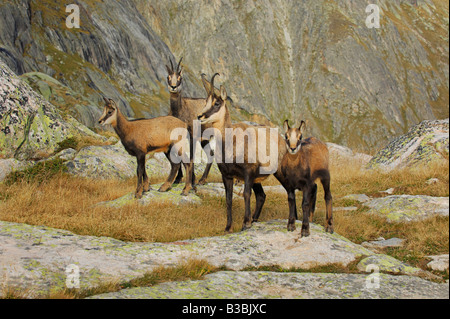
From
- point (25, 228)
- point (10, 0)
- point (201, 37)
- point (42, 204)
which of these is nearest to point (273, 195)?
point (42, 204)

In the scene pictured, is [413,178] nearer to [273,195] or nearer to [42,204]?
[273,195]

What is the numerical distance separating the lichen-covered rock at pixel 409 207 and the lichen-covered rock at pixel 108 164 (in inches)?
334

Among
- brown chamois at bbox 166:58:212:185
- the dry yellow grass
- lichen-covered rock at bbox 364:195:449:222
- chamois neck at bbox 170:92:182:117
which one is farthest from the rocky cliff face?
lichen-covered rock at bbox 364:195:449:222

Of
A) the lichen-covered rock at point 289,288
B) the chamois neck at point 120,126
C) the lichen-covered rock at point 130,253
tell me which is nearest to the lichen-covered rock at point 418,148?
the lichen-covered rock at point 130,253

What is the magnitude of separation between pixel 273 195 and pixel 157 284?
8.70 m

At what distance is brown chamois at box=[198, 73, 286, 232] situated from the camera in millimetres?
8820

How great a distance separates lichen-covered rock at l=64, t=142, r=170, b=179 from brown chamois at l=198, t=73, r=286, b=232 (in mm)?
7016

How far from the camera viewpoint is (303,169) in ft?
28.0

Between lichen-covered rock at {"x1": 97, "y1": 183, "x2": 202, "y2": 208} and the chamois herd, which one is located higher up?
the chamois herd

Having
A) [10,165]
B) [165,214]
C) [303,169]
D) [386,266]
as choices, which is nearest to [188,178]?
[165,214]

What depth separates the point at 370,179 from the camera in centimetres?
1546

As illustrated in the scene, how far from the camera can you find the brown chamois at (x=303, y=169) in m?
8.16

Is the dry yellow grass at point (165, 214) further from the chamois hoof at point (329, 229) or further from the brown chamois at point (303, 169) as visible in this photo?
the brown chamois at point (303, 169)

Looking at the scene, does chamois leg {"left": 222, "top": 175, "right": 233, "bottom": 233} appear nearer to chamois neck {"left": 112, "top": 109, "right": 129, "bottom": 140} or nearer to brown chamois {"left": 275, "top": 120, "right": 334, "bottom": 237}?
brown chamois {"left": 275, "top": 120, "right": 334, "bottom": 237}
